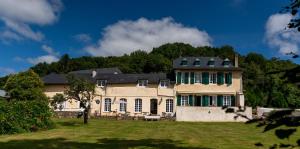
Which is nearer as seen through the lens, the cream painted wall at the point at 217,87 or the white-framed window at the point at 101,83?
the cream painted wall at the point at 217,87

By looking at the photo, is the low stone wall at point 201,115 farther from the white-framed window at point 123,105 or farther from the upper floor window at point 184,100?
the white-framed window at point 123,105

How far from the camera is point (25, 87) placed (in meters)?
48.0

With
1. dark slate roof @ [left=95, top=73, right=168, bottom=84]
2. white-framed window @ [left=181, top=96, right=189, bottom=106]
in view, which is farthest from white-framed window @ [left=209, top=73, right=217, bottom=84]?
dark slate roof @ [left=95, top=73, right=168, bottom=84]

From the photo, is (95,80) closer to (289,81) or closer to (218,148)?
(218,148)

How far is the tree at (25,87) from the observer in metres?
45.9

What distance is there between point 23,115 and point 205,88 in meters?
24.8

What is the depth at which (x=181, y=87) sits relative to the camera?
4462 centimetres

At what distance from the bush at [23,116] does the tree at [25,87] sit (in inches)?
825

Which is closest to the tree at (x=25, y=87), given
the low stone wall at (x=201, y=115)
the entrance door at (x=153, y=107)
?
the entrance door at (x=153, y=107)

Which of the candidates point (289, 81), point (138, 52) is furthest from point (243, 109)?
point (138, 52)

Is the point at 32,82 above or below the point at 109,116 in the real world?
above

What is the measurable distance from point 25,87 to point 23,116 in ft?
85.2

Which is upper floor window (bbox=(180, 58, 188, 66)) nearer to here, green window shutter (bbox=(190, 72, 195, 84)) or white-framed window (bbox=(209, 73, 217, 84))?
green window shutter (bbox=(190, 72, 195, 84))

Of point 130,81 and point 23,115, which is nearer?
point 23,115
